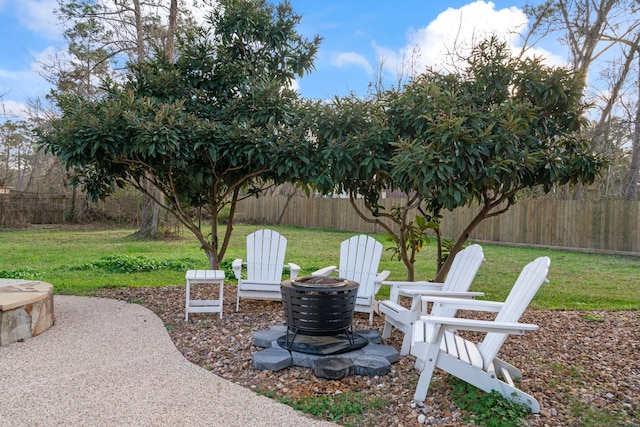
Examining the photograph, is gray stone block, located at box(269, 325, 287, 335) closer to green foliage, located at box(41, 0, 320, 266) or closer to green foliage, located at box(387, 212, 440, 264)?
green foliage, located at box(41, 0, 320, 266)

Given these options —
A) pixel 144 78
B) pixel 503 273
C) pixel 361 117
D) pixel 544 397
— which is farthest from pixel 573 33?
pixel 544 397

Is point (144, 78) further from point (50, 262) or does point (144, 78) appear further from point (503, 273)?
point (503, 273)

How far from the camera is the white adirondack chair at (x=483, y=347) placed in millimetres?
2482

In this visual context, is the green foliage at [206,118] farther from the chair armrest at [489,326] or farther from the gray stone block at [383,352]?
the chair armrest at [489,326]

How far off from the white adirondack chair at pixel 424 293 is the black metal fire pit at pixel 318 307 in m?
0.41

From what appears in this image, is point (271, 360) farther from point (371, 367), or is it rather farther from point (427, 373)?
point (427, 373)

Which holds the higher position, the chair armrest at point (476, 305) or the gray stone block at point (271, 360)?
the chair armrest at point (476, 305)

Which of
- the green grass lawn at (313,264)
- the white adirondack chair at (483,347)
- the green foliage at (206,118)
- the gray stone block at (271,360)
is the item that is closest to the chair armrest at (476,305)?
the white adirondack chair at (483,347)

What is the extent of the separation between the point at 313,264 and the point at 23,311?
498 centimetres

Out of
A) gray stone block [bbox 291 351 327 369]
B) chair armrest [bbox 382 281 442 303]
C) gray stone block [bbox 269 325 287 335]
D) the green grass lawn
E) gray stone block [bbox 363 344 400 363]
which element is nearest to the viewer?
gray stone block [bbox 291 351 327 369]

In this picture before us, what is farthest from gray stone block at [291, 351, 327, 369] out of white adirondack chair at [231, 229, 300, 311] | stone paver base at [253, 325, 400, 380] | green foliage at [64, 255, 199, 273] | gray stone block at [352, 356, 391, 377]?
green foliage at [64, 255, 199, 273]

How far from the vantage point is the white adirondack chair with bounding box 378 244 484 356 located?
3.46 metres

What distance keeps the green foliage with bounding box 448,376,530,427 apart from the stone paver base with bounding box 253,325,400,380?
0.61 m

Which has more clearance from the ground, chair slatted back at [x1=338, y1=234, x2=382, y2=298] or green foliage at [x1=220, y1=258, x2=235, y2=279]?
chair slatted back at [x1=338, y1=234, x2=382, y2=298]
